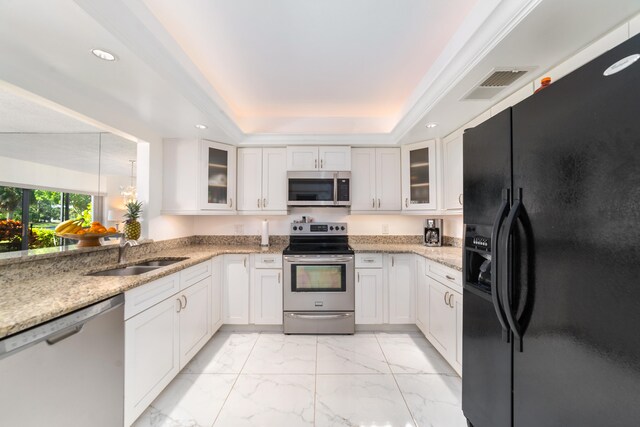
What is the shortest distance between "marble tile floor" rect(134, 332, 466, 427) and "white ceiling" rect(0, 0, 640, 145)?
2.18 meters

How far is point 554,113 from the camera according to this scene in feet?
2.61

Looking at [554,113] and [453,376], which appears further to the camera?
[453,376]

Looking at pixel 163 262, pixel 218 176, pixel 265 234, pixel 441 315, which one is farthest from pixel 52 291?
pixel 441 315

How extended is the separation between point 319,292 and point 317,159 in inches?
62.4

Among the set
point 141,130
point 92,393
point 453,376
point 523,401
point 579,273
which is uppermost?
point 141,130

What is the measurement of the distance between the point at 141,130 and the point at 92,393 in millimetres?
2204

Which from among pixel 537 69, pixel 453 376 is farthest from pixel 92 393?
pixel 537 69

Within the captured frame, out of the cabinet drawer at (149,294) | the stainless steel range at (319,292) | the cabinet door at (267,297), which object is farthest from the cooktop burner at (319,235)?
the cabinet drawer at (149,294)

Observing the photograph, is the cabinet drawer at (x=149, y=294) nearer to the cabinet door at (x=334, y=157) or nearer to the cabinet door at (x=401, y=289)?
the cabinet door at (x=334, y=157)

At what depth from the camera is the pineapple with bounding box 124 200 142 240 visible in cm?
237

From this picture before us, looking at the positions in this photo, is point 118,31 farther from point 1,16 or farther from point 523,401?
point 523,401

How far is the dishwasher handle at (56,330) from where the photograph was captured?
91cm

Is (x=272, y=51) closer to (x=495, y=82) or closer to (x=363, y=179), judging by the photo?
(x=495, y=82)

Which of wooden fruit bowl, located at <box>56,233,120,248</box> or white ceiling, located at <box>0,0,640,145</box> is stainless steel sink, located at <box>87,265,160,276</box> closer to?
wooden fruit bowl, located at <box>56,233,120,248</box>
